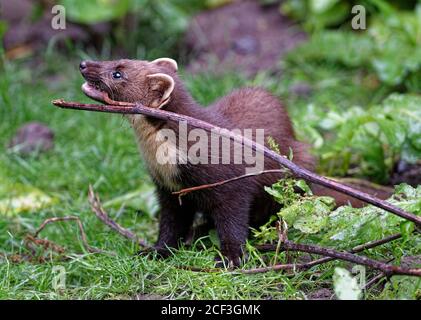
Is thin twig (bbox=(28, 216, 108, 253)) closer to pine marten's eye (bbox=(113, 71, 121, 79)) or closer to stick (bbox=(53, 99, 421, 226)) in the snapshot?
pine marten's eye (bbox=(113, 71, 121, 79))

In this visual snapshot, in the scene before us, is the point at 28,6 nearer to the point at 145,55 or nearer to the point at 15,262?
the point at 145,55

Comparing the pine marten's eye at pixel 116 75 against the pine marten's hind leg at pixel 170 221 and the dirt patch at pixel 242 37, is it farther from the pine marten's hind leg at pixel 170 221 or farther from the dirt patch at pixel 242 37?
the dirt patch at pixel 242 37

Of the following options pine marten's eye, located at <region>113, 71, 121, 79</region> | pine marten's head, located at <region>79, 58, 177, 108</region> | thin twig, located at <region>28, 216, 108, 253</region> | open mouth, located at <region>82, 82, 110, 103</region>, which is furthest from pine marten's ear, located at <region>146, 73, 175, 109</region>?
thin twig, located at <region>28, 216, 108, 253</region>

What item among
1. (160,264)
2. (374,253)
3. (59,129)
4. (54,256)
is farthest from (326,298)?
(59,129)

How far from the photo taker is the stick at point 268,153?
360 cm

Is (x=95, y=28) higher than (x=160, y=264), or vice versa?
(x=95, y=28)

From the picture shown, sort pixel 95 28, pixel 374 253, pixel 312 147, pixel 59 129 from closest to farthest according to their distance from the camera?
pixel 374 253
pixel 312 147
pixel 59 129
pixel 95 28

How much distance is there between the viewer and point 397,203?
12.8 feet

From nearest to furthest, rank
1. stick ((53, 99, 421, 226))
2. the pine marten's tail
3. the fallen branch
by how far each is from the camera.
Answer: stick ((53, 99, 421, 226)) < the fallen branch < the pine marten's tail

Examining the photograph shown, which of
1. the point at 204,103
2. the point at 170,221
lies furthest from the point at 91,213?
the point at 204,103

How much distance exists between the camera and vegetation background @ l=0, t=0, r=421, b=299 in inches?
156

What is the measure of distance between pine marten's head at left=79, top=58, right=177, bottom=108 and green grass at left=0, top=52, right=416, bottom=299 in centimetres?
84

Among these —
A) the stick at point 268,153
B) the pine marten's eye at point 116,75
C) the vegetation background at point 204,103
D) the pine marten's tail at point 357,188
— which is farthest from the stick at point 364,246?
the pine marten's eye at point 116,75
